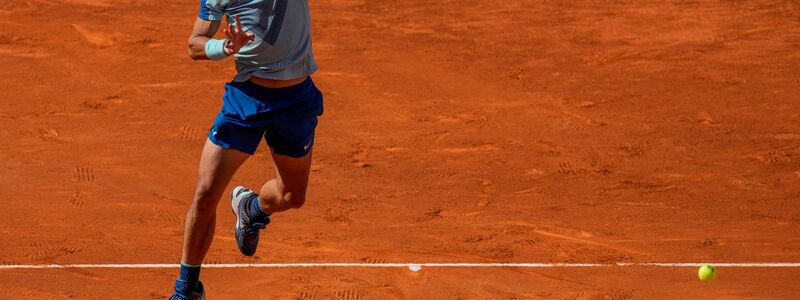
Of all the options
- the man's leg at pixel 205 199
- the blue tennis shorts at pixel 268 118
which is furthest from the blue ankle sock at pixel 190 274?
the blue tennis shorts at pixel 268 118

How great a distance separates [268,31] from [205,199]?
97 centimetres

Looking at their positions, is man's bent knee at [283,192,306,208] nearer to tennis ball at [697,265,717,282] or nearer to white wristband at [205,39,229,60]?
white wristband at [205,39,229,60]

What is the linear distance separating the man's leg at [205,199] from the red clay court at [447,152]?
3.54 ft

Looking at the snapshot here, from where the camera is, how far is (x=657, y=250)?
9.13 m

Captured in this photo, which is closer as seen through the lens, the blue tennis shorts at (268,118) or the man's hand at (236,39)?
the man's hand at (236,39)

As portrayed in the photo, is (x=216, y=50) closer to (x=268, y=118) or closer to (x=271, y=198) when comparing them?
(x=268, y=118)

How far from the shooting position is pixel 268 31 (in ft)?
23.0

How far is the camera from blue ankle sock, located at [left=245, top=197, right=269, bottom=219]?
26.5 feet

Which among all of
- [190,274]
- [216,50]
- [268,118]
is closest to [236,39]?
[216,50]

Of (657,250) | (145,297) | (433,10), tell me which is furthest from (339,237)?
(433,10)

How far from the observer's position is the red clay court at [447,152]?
8695 millimetres

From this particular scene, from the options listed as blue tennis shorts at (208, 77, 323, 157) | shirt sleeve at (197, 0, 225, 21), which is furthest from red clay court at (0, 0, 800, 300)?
shirt sleeve at (197, 0, 225, 21)

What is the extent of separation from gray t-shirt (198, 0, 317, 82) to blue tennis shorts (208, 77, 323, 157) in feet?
0.36

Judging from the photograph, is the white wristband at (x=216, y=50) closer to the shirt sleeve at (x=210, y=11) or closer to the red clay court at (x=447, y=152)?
the shirt sleeve at (x=210, y=11)
